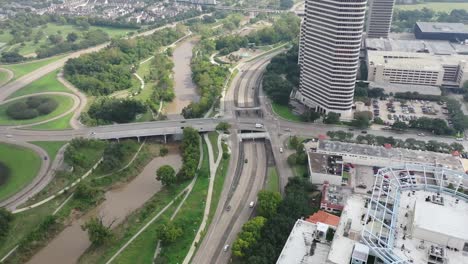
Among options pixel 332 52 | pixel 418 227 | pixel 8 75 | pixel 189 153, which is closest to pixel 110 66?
pixel 8 75

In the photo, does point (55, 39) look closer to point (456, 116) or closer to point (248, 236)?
point (248, 236)

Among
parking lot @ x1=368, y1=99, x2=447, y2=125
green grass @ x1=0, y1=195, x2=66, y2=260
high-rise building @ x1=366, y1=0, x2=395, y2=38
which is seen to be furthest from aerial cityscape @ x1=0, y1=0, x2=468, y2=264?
high-rise building @ x1=366, y1=0, x2=395, y2=38

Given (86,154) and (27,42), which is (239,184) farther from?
(27,42)

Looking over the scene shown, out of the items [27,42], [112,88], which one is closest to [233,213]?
[112,88]

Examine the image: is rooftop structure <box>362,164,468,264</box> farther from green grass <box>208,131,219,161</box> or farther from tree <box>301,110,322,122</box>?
tree <box>301,110,322,122</box>

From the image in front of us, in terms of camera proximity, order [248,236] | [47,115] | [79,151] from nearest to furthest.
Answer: [248,236], [79,151], [47,115]

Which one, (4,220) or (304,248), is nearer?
(304,248)
